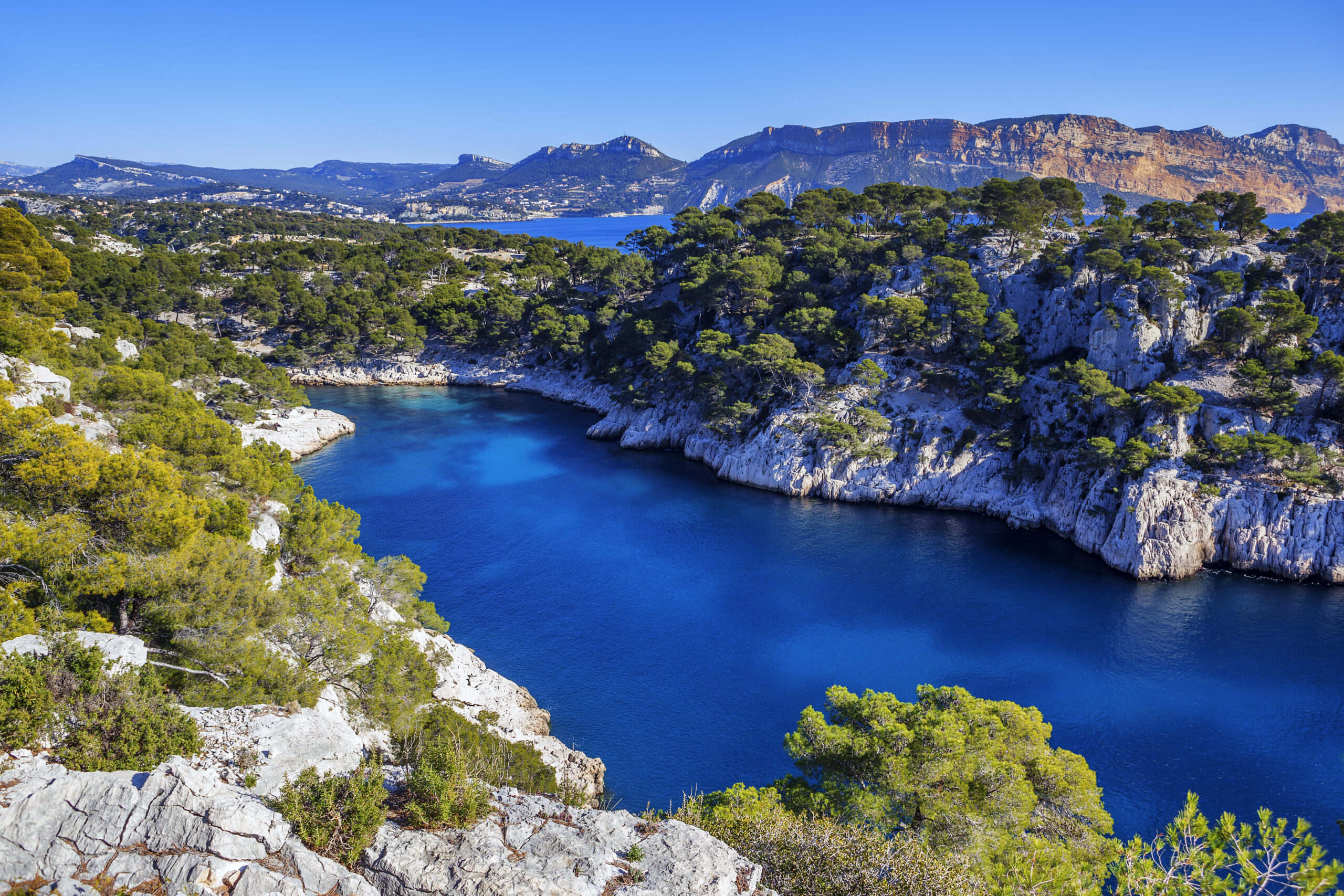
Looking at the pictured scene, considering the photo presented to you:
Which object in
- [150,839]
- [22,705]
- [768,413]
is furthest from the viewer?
[768,413]

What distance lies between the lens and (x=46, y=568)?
15.6m

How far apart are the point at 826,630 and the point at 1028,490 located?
68.3ft

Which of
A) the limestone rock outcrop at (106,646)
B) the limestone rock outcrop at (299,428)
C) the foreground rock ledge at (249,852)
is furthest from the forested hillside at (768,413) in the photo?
the limestone rock outcrop at (299,428)

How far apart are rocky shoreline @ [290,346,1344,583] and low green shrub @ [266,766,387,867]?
39.4 metres

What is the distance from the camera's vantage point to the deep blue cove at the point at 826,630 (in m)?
23.5

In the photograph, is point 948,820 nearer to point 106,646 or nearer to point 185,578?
point 106,646

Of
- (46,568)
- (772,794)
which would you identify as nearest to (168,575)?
(46,568)

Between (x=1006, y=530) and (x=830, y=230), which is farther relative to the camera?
(x=830, y=230)

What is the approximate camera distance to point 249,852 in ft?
30.3

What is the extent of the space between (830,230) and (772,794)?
204ft

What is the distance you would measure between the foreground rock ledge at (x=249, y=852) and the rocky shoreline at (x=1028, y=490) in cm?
3606

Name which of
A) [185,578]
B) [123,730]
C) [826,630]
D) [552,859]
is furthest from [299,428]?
[552,859]

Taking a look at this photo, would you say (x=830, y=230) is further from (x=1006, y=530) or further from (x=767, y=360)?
(x=1006, y=530)

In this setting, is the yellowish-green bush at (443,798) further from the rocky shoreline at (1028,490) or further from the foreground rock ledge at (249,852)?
the rocky shoreline at (1028,490)
